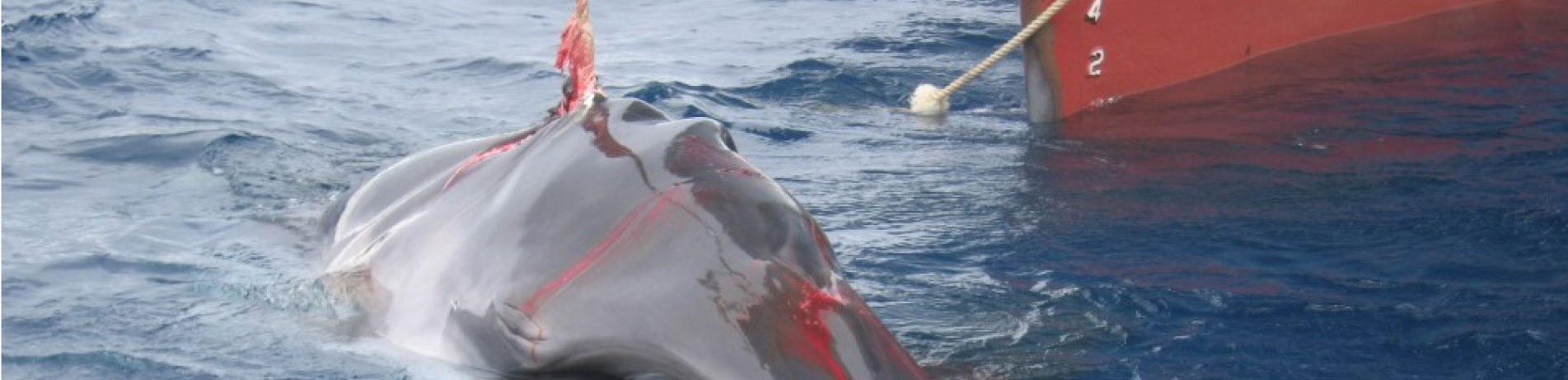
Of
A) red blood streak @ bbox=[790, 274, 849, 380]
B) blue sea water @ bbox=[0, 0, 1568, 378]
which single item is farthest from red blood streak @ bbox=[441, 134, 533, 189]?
red blood streak @ bbox=[790, 274, 849, 380]

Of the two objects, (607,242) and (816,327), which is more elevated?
(607,242)

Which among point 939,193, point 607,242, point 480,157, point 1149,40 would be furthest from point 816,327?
point 1149,40

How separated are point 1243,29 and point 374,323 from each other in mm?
6144

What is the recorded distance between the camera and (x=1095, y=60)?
892cm

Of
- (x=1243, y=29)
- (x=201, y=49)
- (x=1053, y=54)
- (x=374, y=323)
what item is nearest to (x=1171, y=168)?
(x=1053, y=54)

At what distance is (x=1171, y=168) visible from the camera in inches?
285

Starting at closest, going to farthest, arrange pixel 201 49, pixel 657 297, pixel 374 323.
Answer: pixel 657 297, pixel 374 323, pixel 201 49

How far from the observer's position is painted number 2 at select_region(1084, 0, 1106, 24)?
8.80m

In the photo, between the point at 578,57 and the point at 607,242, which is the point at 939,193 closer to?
the point at 578,57

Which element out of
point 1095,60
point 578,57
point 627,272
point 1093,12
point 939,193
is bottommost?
point 939,193

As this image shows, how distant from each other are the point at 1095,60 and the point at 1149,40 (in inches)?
14.2

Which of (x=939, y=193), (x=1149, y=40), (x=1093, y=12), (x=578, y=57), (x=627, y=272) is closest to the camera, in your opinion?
(x=627, y=272)

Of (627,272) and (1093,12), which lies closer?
(627,272)

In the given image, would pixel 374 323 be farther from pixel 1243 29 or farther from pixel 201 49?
pixel 201 49
